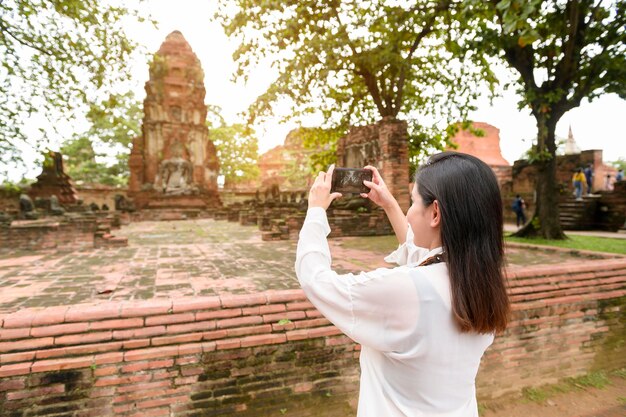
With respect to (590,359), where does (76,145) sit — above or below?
above

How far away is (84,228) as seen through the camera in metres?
7.44

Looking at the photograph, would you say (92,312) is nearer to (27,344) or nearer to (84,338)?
(84,338)

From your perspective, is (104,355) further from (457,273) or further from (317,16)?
(317,16)

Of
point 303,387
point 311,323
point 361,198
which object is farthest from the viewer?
point 361,198

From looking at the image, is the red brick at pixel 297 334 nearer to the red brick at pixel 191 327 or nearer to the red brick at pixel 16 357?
the red brick at pixel 191 327

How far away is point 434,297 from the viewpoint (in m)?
1.14

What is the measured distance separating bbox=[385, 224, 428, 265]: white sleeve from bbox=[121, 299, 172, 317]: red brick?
2.10 metres

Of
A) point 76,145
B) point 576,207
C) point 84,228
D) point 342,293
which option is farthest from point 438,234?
point 76,145

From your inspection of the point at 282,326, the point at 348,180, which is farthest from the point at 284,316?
the point at 348,180

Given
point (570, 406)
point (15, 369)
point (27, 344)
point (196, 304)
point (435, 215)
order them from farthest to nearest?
point (570, 406) → point (196, 304) → point (27, 344) → point (15, 369) → point (435, 215)

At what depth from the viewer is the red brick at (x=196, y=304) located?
10.1 feet

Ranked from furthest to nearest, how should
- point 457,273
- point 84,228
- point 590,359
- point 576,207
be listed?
1. point 576,207
2. point 84,228
3. point 590,359
4. point 457,273

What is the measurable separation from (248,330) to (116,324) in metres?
1.03

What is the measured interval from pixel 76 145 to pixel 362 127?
25531 millimetres
